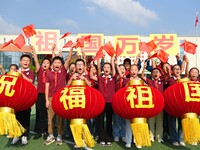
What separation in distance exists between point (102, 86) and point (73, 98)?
1161mm

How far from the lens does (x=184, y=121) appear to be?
416 cm

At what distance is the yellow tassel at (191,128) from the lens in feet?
13.4

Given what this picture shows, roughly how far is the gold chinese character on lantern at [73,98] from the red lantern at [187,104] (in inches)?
55.4

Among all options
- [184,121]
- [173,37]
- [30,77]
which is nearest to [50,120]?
[30,77]

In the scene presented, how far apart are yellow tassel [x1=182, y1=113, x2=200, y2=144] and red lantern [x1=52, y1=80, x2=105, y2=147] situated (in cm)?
Result: 136

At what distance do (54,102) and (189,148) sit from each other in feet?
8.46

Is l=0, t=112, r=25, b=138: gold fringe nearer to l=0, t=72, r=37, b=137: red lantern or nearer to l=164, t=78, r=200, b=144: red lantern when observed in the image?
l=0, t=72, r=37, b=137: red lantern

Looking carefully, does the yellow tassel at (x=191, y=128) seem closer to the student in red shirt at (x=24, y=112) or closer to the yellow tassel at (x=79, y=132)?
the yellow tassel at (x=79, y=132)

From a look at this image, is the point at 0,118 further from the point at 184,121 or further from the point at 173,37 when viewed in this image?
the point at 173,37

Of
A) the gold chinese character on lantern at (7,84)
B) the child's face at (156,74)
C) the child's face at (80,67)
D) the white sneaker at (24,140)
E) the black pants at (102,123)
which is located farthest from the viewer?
the child's face at (156,74)

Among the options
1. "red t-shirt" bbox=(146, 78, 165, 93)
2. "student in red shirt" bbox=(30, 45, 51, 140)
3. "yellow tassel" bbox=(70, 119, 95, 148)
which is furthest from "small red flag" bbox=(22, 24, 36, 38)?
"red t-shirt" bbox=(146, 78, 165, 93)

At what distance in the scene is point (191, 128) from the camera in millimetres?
4105

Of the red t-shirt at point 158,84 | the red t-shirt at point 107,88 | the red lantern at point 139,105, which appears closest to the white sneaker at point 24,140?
the red t-shirt at point 107,88

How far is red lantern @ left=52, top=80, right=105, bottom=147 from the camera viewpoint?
150 inches
